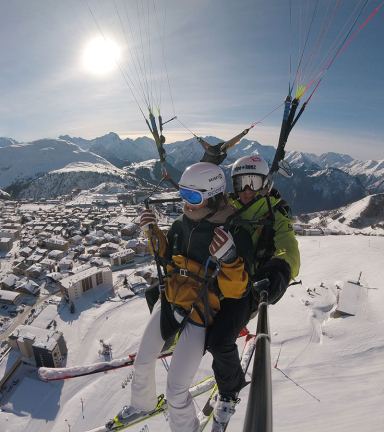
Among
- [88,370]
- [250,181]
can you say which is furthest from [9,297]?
[250,181]

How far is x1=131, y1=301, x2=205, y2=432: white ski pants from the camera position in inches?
138

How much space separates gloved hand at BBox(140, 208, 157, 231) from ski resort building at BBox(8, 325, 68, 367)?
17683 millimetres

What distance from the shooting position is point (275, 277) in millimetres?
2934

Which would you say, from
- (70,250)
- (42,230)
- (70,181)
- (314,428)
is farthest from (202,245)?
(70,181)

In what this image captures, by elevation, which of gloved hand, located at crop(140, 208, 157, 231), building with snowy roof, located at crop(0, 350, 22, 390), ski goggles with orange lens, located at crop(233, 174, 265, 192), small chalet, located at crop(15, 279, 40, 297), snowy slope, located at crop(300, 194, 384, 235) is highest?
ski goggles with orange lens, located at crop(233, 174, 265, 192)

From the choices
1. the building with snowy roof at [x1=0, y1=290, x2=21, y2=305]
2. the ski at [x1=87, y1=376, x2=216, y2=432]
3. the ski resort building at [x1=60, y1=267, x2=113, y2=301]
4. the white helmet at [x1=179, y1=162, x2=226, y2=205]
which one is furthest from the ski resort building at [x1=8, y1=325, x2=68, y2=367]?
the white helmet at [x1=179, y1=162, x2=226, y2=205]

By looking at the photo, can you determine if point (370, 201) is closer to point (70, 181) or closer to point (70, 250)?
point (70, 250)

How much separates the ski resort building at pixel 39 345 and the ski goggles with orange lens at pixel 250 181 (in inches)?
751

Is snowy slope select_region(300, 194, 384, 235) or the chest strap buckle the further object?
snowy slope select_region(300, 194, 384, 235)

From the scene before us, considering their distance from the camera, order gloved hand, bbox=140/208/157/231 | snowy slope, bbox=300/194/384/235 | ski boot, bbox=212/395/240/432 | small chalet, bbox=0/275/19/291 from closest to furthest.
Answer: ski boot, bbox=212/395/240/432 → gloved hand, bbox=140/208/157/231 → small chalet, bbox=0/275/19/291 → snowy slope, bbox=300/194/384/235

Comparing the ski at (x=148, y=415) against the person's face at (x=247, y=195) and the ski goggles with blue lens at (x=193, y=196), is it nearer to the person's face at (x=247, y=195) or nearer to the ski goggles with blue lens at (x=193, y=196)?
the ski goggles with blue lens at (x=193, y=196)

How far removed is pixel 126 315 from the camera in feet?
70.9

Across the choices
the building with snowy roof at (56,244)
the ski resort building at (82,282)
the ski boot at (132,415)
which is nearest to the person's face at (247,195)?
the ski boot at (132,415)

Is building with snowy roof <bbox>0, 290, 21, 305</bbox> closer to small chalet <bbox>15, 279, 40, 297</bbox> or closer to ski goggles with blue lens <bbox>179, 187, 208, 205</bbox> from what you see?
small chalet <bbox>15, 279, 40, 297</bbox>
